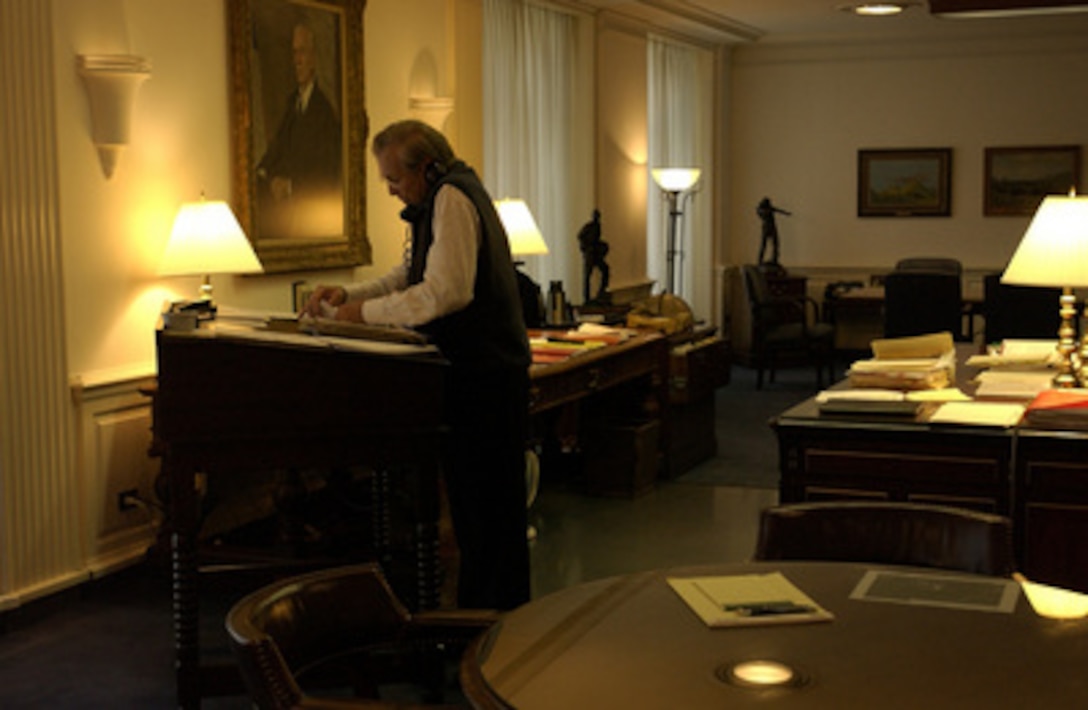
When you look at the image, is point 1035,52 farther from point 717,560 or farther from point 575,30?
point 717,560

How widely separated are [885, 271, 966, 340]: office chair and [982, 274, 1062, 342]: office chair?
6.80ft

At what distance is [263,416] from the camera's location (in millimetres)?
3982

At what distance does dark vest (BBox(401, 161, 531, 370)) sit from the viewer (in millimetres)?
4363

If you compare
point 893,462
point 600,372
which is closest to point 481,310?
point 893,462

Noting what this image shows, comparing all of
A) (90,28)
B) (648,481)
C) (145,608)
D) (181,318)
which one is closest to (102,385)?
(145,608)

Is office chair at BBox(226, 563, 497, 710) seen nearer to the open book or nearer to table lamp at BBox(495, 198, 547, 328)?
the open book

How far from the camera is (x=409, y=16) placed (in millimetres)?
7531

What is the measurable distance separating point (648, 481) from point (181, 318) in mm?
4075

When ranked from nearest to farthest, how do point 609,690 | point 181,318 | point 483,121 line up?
point 609,690, point 181,318, point 483,121

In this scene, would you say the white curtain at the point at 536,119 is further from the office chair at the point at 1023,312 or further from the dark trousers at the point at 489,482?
the dark trousers at the point at 489,482

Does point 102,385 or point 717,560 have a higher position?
point 102,385

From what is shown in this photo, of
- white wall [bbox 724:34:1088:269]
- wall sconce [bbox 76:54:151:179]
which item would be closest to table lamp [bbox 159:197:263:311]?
wall sconce [bbox 76:54:151:179]

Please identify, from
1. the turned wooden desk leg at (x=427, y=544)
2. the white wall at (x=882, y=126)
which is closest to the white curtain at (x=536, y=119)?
the white wall at (x=882, y=126)

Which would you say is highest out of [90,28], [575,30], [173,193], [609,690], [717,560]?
[575,30]
